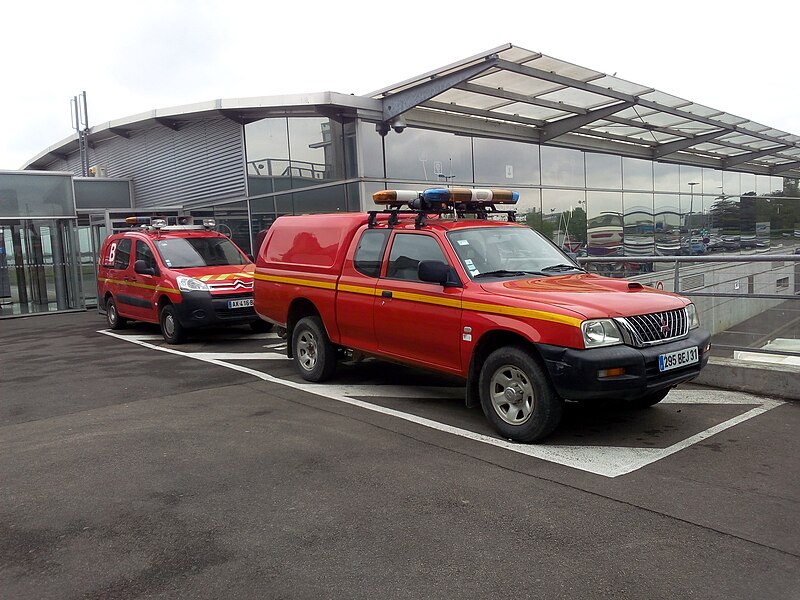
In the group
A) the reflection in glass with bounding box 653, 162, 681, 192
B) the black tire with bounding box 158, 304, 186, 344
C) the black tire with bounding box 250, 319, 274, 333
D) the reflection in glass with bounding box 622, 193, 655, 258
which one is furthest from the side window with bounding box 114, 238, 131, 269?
the reflection in glass with bounding box 653, 162, 681, 192

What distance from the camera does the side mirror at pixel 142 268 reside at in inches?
440

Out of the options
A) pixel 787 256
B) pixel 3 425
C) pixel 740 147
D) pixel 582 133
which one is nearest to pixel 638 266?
pixel 787 256

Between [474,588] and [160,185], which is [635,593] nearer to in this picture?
[474,588]

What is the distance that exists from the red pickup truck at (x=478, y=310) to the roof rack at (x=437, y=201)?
0.05 feet

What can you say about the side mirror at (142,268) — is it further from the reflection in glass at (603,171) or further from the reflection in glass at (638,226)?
the reflection in glass at (638,226)

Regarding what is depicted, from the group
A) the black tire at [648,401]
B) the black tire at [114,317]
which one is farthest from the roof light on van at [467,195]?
the black tire at [114,317]

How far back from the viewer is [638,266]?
838 centimetres

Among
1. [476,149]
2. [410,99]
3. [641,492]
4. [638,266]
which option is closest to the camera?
[641,492]

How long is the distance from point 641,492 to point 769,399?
302 cm

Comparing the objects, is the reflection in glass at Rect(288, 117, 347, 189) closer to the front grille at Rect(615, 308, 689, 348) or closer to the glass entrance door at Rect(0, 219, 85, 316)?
→ the glass entrance door at Rect(0, 219, 85, 316)

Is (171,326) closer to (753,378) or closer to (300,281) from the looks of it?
(300,281)

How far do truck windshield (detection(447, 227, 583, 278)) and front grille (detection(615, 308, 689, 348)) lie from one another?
4.07 ft

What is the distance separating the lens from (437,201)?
657 cm

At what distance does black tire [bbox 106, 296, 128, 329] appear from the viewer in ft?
42.2
